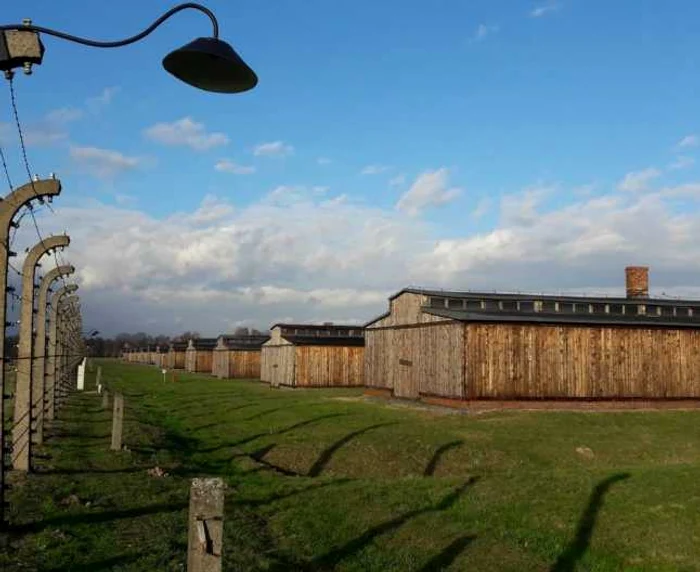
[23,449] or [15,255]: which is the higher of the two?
[15,255]

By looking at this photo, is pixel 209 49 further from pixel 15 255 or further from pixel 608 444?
pixel 608 444

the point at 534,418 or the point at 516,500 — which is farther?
the point at 534,418

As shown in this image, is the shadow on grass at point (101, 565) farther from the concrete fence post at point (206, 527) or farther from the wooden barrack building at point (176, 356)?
the wooden barrack building at point (176, 356)

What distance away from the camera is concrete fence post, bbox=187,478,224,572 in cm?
542

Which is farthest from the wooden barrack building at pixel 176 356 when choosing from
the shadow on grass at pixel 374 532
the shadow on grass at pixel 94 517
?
the shadow on grass at pixel 374 532

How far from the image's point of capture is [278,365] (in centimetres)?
5791

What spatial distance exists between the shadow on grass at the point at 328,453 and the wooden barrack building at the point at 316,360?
28.1 meters

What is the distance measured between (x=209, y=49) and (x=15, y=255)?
6.28 meters

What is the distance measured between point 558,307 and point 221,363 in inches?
1786

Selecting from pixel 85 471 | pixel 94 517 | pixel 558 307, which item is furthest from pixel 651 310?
pixel 94 517

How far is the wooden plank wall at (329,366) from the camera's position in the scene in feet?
176

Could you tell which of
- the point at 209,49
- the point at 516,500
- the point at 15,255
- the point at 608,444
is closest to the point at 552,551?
the point at 516,500

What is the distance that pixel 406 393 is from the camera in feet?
126

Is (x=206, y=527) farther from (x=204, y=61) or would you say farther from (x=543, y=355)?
(x=543, y=355)
